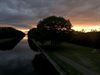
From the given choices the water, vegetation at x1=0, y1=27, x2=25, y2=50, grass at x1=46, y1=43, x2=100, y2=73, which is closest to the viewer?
the water

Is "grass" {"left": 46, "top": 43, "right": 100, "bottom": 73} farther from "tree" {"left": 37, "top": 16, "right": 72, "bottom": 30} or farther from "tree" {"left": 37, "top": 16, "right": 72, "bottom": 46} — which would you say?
"tree" {"left": 37, "top": 16, "right": 72, "bottom": 30}

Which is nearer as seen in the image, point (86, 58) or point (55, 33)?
point (86, 58)

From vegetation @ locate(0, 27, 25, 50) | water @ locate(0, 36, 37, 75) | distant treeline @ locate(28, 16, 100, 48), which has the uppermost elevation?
distant treeline @ locate(28, 16, 100, 48)

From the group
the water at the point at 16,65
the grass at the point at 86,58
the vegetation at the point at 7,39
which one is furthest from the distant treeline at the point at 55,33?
the vegetation at the point at 7,39

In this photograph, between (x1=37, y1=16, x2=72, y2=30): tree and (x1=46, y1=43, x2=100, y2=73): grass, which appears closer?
(x1=46, y1=43, x2=100, y2=73): grass

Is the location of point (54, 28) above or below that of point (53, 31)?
above

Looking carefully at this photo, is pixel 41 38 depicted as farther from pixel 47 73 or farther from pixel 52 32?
pixel 47 73

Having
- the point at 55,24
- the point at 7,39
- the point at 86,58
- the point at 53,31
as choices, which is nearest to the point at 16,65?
the point at 86,58

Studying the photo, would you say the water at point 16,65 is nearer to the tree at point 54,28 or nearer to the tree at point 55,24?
the tree at point 54,28

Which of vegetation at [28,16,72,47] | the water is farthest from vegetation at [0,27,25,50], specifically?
the water

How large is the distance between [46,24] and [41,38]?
336cm

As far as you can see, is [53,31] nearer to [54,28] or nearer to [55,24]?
[54,28]

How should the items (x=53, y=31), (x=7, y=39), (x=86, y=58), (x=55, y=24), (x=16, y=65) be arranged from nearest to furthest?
(x=16, y=65), (x=86, y=58), (x=53, y=31), (x=55, y=24), (x=7, y=39)

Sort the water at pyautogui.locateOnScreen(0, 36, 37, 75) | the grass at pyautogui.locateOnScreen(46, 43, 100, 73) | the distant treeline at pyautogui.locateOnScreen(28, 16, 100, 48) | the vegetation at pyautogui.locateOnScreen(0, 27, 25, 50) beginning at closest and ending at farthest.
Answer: the water at pyautogui.locateOnScreen(0, 36, 37, 75) < the grass at pyautogui.locateOnScreen(46, 43, 100, 73) < the distant treeline at pyautogui.locateOnScreen(28, 16, 100, 48) < the vegetation at pyautogui.locateOnScreen(0, 27, 25, 50)
